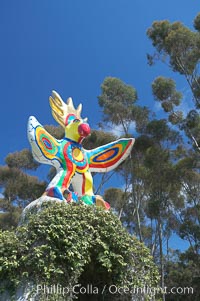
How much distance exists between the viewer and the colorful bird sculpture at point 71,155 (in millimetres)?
10086

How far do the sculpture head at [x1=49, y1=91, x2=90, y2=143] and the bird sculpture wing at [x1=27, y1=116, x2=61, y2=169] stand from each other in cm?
71

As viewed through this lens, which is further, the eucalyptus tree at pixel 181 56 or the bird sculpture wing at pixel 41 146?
the eucalyptus tree at pixel 181 56

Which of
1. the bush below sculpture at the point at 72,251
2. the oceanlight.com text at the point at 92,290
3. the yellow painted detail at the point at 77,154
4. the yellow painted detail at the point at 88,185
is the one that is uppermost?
the yellow painted detail at the point at 77,154

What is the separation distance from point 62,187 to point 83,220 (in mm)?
3167

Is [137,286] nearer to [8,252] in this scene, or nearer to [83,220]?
[83,220]

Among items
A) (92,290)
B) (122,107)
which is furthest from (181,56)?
(92,290)

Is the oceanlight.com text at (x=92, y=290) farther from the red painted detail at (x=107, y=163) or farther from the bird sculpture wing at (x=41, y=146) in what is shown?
the red painted detail at (x=107, y=163)

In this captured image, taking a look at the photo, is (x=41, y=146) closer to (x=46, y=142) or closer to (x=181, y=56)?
(x=46, y=142)

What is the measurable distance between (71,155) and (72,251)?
14.8 ft

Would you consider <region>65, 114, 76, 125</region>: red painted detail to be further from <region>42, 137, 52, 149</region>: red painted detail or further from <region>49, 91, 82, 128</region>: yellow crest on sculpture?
<region>42, 137, 52, 149</region>: red painted detail

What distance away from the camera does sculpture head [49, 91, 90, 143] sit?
35.9ft

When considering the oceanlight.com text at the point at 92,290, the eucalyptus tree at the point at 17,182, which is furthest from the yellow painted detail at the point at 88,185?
the eucalyptus tree at the point at 17,182

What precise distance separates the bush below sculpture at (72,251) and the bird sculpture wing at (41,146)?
3.08 m

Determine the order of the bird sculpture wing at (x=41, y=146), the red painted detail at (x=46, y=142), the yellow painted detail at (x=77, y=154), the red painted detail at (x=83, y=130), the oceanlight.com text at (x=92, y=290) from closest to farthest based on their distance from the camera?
the oceanlight.com text at (x=92, y=290) → the bird sculpture wing at (x=41, y=146) → the red painted detail at (x=46, y=142) → the yellow painted detail at (x=77, y=154) → the red painted detail at (x=83, y=130)
